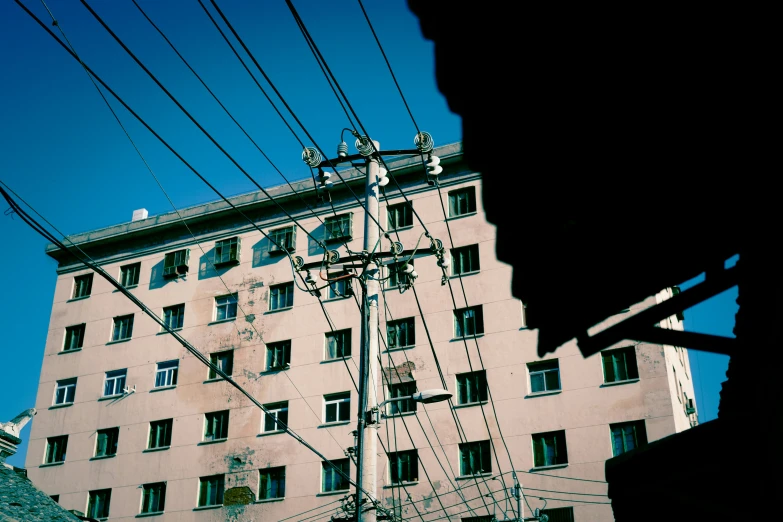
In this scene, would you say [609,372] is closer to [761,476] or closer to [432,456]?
[432,456]

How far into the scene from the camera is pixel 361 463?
490 inches

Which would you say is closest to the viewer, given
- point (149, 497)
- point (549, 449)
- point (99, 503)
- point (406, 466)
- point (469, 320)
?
point (549, 449)

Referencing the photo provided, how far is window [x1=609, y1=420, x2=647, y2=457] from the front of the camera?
972 inches

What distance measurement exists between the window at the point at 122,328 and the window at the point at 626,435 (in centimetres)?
2272

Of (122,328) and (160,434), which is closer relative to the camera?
(160,434)

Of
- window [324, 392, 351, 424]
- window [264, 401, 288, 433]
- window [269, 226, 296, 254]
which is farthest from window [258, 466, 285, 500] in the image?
window [269, 226, 296, 254]

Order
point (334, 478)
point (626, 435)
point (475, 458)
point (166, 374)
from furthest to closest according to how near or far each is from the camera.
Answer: point (166, 374) < point (334, 478) < point (475, 458) < point (626, 435)

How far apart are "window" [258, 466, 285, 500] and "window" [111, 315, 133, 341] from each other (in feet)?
35.3

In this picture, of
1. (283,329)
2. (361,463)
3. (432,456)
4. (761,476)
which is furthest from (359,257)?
(283,329)

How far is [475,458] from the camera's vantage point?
87.0ft

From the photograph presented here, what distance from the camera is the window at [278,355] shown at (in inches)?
1217

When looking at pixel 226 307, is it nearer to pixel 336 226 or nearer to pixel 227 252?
pixel 227 252

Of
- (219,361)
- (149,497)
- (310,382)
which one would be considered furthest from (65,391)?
(310,382)

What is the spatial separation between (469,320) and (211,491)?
1276cm
